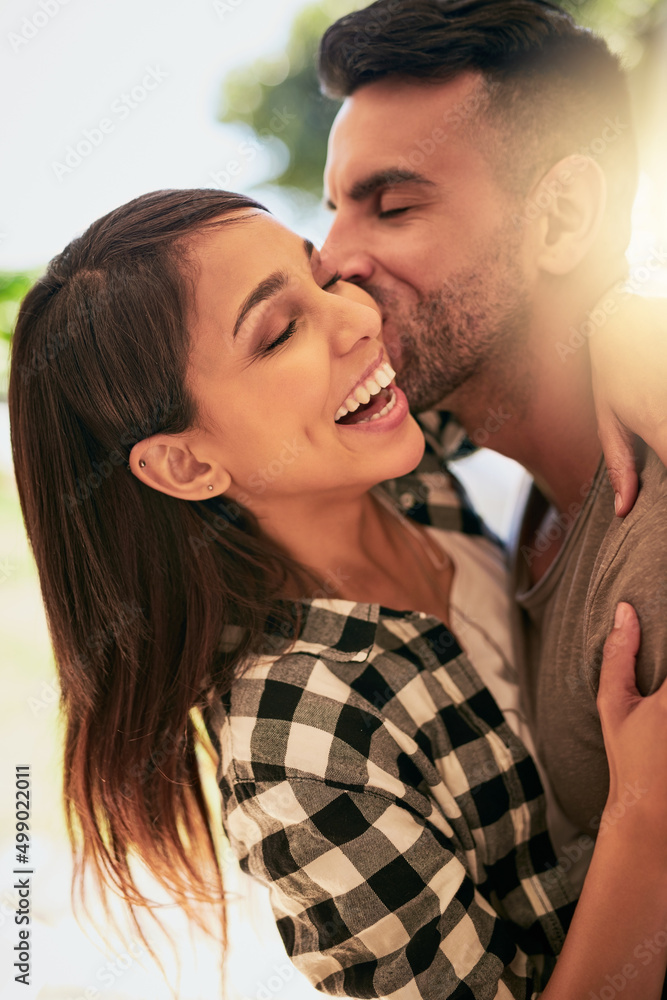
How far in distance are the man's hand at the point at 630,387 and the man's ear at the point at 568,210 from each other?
0.27 m

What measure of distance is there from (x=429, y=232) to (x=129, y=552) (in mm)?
732

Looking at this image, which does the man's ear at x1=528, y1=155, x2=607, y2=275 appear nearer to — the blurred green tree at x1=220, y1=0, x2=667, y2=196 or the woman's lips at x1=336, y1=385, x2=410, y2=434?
the woman's lips at x1=336, y1=385, x2=410, y2=434

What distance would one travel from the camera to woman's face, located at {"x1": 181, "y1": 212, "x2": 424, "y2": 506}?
92cm

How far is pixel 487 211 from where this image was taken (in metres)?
1.23

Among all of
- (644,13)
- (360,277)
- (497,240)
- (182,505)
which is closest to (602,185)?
(497,240)

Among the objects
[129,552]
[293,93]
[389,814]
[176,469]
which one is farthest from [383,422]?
[293,93]

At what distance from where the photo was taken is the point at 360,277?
1.24 metres

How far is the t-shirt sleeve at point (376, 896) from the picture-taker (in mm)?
824

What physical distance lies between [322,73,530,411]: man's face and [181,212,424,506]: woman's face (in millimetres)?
204

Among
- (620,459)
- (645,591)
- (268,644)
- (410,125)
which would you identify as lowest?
(268,644)

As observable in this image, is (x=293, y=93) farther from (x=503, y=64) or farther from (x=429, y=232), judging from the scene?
(x=429, y=232)

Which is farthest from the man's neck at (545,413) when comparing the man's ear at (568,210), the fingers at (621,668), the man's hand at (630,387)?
the fingers at (621,668)

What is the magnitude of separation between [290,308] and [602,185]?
26.0 inches

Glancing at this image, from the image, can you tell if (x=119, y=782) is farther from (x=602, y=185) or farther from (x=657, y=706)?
(x=602, y=185)
